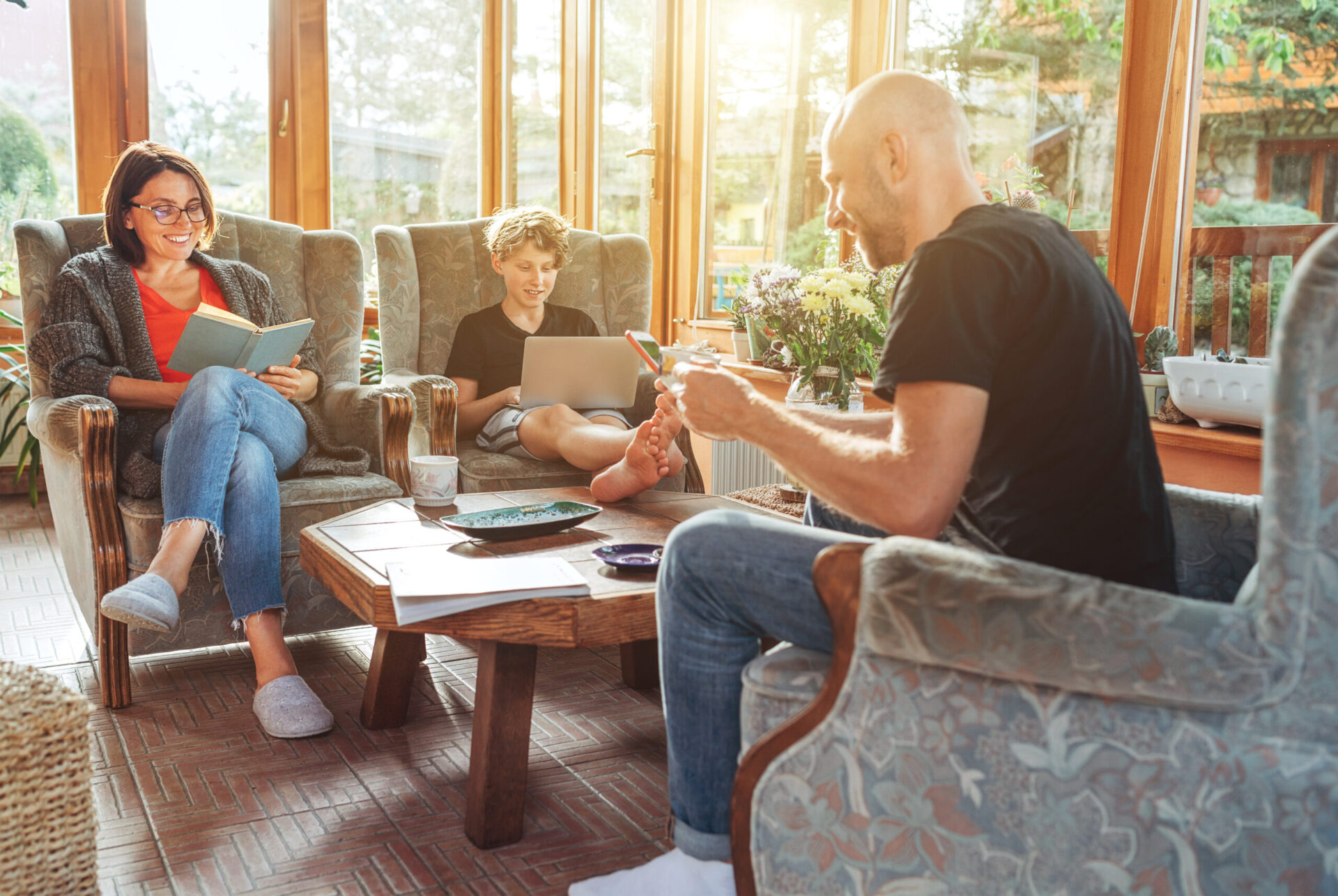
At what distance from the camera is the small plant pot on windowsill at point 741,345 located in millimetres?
3568

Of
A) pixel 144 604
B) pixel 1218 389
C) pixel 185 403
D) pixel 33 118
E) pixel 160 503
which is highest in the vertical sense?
pixel 33 118

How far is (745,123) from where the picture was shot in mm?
3996

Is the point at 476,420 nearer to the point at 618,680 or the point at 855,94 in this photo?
the point at 618,680

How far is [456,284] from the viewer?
3.23 metres

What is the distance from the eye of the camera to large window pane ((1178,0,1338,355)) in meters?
2.23

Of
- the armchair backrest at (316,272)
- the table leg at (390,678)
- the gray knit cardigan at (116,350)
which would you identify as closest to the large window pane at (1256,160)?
the table leg at (390,678)


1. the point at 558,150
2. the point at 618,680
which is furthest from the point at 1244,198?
the point at 558,150

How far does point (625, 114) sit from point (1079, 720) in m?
4.15

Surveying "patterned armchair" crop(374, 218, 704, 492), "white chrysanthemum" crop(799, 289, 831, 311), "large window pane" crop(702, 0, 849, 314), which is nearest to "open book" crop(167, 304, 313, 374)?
"patterned armchair" crop(374, 218, 704, 492)

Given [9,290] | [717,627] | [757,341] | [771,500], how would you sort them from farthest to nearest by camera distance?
[9,290] → [757,341] → [771,500] → [717,627]

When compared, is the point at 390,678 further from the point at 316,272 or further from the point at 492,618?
the point at 316,272

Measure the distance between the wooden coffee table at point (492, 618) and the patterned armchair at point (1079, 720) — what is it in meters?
0.45

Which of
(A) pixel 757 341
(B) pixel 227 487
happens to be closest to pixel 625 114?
(A) pixel 757 341

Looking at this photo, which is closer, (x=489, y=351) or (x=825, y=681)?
(x=825, y=681)
